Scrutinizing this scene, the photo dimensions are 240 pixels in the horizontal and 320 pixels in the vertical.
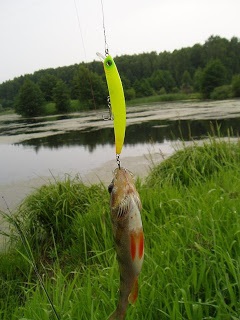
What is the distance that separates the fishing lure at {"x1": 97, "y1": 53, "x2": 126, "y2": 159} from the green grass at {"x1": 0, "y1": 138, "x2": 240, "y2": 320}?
969 mm

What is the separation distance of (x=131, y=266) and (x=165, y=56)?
6721 centimetres

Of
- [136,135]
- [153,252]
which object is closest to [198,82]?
[136,135]

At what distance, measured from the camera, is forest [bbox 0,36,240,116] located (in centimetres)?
3334

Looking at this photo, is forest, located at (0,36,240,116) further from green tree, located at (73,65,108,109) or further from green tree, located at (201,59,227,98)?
green tree, located at (73,65,108,109)

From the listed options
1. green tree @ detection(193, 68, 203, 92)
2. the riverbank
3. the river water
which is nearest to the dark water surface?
the river water

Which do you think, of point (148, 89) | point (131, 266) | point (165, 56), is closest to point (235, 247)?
point (131, 266)

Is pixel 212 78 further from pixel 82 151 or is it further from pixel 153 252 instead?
pixel 153 252

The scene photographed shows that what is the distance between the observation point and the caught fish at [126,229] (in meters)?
0.76

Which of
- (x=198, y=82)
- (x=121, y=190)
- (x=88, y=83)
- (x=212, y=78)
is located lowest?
(x=121, y=190)

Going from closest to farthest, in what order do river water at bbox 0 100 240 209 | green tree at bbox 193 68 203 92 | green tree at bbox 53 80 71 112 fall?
river water at bbox 0 100 240 209 → green tree at bbox 53 80 71 112 → green tree at bbox 193 68 203 92

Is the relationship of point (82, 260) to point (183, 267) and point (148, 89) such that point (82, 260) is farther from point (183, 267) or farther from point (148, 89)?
point (148, 89)

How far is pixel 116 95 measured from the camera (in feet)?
2.56

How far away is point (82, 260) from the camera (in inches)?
122

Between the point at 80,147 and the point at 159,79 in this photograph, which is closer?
the point at 80,147
